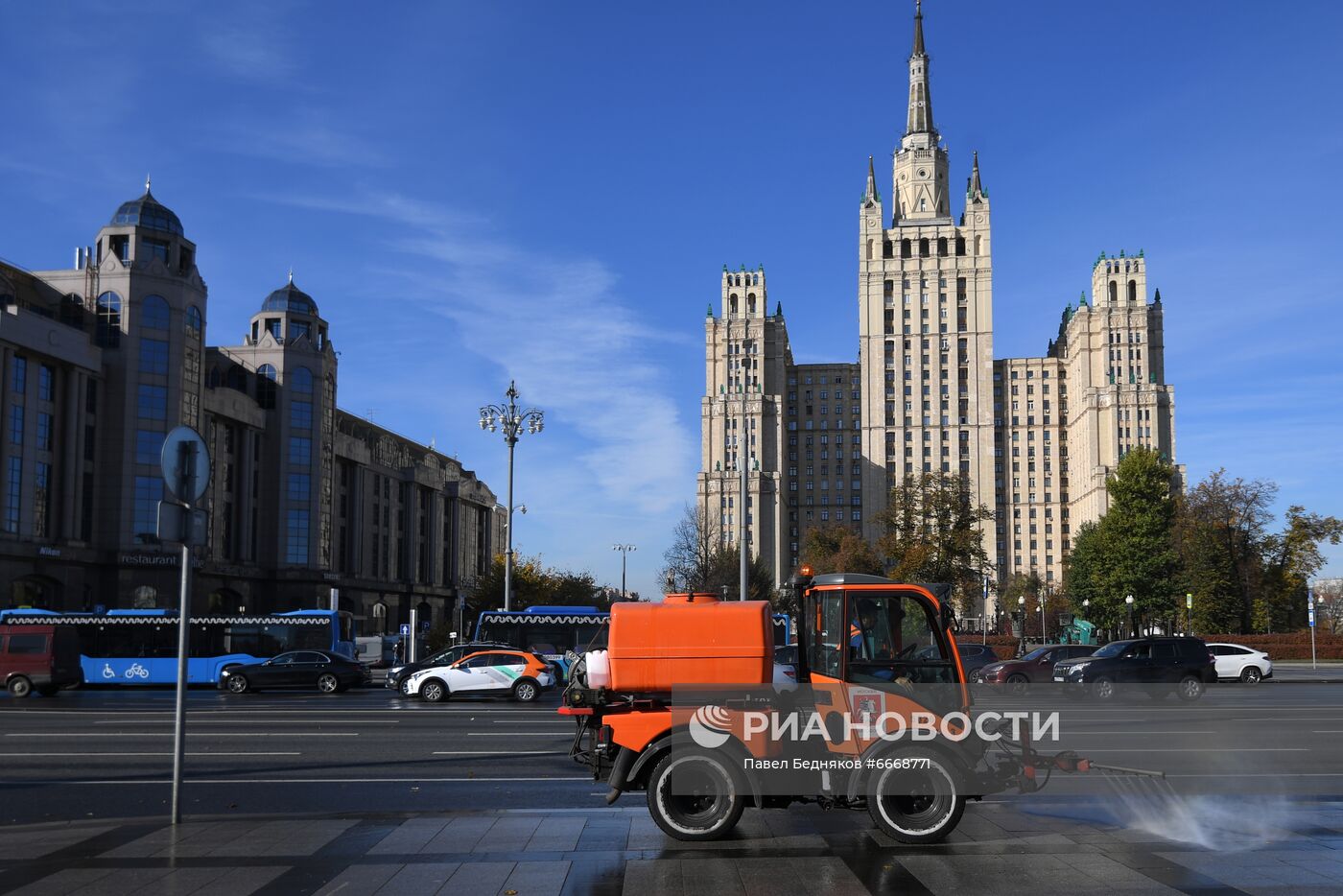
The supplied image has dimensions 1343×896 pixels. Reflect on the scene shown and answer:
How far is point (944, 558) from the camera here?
63844mm

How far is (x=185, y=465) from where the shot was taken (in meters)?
10.3

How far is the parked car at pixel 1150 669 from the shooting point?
1180 inches

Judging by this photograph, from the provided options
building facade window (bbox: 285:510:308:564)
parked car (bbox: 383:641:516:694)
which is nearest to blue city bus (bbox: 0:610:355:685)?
→ parked car (bbox: 383:641:516:694)

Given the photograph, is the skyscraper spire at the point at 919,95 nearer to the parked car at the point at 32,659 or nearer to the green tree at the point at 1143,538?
the green tree at the point at 1143,538

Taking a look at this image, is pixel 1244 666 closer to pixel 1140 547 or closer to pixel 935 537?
pixel 935 537

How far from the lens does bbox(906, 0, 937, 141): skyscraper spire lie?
161000mm

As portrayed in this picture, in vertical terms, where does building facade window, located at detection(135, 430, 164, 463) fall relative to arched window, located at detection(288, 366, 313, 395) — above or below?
below

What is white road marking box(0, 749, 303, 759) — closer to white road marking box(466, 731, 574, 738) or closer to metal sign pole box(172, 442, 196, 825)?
white road marking box(466, 731, 574, 738)

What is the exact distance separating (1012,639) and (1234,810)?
56.5m

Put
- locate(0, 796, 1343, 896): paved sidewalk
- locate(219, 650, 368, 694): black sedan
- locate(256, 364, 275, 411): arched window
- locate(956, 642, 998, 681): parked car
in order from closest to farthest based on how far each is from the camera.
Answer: locate(0, 796, 1343, 896): paved sidewalk < locate(219, 650, 368, 694): black sedan < locate(956, 642, 998, 681): parked car < locate(256, 364, 275, 411): arched window

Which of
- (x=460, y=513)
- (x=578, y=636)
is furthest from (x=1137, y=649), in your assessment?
(x=460, y=513)

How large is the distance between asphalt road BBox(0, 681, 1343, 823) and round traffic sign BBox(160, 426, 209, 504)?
3536 mm

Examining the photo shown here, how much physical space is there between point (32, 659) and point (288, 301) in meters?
49.4

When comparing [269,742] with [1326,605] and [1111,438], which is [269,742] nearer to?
[1111,438]
